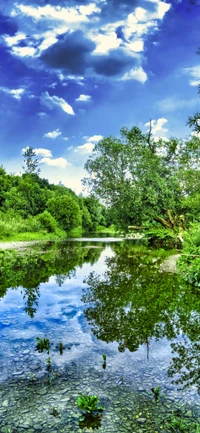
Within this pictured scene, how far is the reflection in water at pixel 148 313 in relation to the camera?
7.46 meters

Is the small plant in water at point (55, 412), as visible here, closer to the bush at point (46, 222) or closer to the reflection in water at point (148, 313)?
the reflection in water at point (148, 313)

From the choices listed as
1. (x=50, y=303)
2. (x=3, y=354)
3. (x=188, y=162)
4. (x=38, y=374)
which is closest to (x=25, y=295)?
(x=50, y=303)

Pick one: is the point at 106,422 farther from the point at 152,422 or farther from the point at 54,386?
the point at 54,386

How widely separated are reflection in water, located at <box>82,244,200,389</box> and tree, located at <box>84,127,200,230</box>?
18.5m

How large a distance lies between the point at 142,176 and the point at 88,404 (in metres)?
31.5

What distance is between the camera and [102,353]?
24.1ft

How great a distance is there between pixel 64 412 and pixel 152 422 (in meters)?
1.36

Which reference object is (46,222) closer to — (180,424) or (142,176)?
(142,176)

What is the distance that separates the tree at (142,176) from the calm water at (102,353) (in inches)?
785

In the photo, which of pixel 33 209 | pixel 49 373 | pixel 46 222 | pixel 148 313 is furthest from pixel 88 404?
pixel 33 209

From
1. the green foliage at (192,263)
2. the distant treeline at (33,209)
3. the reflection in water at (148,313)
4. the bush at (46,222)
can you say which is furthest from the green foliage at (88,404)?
the bush at (46,222)

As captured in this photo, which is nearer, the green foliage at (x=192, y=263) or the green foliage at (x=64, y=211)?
the green foliage at (x=192, y=263)

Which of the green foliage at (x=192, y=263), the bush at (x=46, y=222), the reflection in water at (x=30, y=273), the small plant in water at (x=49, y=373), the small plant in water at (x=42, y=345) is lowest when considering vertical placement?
the small plant in water at (x=49, y=373)

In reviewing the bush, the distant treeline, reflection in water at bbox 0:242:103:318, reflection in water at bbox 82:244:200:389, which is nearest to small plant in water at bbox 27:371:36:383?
reflection in water at bbox 82:244:200:389
